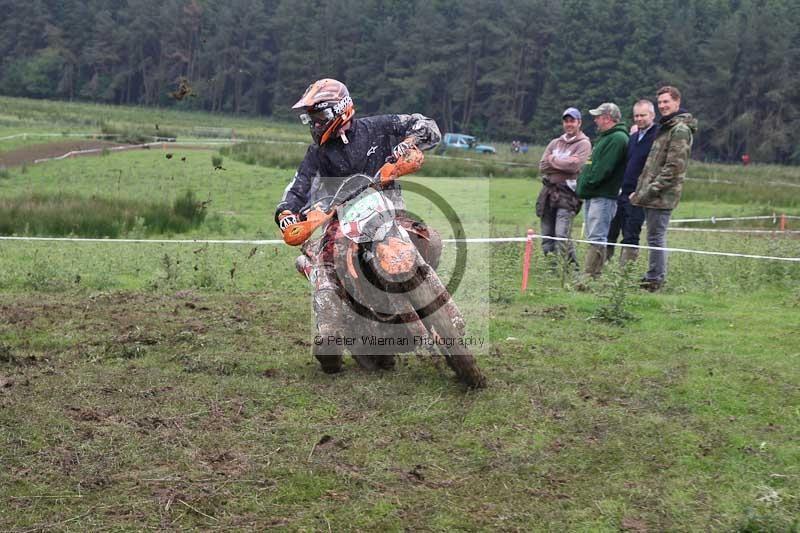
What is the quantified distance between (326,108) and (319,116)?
90 mm

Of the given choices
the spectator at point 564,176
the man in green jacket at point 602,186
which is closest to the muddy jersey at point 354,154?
the man in green jacket at point 602,186

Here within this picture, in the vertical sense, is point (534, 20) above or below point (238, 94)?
above

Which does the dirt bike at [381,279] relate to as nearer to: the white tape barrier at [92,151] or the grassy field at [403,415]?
the grassy field at [403,415]

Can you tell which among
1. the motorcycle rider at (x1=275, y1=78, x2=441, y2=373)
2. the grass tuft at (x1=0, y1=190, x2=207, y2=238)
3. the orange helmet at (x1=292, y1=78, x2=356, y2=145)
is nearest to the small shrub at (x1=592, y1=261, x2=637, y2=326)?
the motorcycle rider at (x1=275, y1=78, x2=441, y2=373)

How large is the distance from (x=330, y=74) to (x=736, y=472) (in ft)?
245

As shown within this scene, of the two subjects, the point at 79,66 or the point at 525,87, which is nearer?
the point at 525,87

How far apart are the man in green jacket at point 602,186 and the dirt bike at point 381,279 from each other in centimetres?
532

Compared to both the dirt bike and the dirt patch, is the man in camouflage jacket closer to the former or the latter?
the dirt bike

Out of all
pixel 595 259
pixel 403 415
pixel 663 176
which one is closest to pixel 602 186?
pixel 595 259

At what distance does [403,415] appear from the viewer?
242 inches

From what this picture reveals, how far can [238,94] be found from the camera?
84.6m

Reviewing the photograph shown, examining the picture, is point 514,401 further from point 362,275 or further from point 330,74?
point 330,74

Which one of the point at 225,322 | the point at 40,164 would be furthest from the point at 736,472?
the point at 40,164

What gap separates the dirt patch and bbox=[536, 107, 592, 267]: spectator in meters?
22.8
